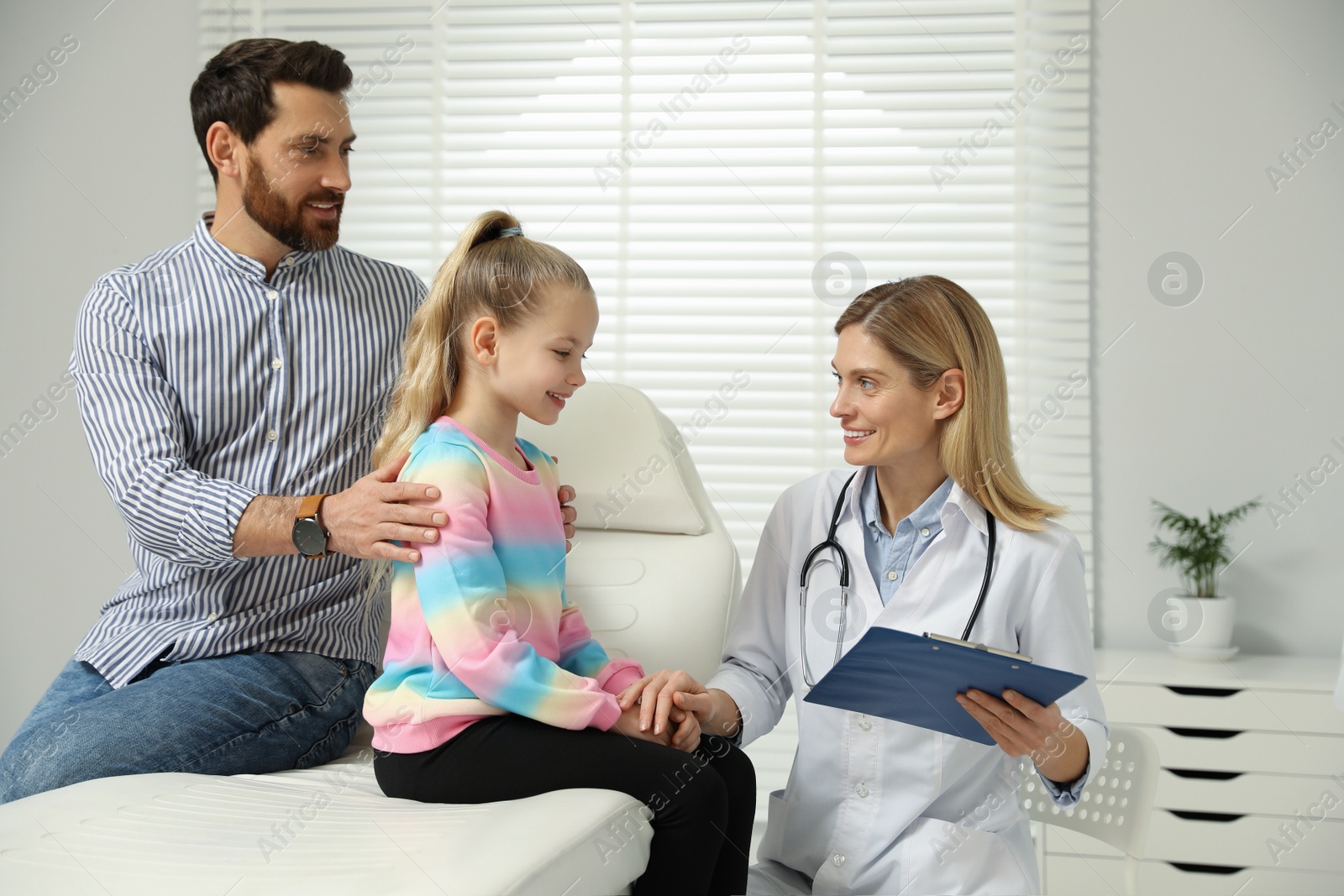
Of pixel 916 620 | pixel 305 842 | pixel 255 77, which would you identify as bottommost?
pixel 305 842

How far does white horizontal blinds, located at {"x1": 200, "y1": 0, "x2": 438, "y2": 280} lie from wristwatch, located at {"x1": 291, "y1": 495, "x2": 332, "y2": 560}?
183 centimetres

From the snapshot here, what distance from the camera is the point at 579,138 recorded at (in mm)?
3057

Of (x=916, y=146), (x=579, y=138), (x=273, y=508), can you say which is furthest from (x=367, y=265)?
(x=916, y=146)

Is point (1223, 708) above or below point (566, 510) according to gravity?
below

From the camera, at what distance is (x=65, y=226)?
315 centimetres

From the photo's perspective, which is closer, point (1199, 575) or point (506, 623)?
point (506, 623)

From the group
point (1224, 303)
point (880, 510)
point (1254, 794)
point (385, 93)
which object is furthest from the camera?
point (385, 93)

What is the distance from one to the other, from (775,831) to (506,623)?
518 millimetres

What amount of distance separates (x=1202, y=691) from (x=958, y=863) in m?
1.39

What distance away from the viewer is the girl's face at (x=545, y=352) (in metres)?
1.40

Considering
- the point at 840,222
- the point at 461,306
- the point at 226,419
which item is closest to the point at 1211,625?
the point at 840,222

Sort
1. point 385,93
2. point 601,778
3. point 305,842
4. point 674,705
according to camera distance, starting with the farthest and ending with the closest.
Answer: point 385,93, point 674,705, point 601,778, point 305,842

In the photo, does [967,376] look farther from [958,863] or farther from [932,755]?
[958,863]

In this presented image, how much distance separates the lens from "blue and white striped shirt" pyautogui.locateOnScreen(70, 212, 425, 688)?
5.29ft
